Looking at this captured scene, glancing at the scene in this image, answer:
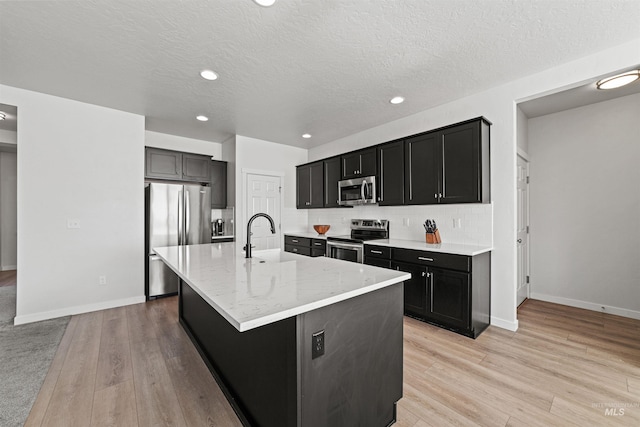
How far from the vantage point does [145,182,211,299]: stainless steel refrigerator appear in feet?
13.1

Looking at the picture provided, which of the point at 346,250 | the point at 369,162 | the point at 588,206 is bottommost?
the point at 346,250

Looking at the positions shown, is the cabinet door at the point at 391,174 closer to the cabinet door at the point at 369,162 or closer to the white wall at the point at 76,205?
the cabinet door at the point at 369,162

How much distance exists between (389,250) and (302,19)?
257 centimetres

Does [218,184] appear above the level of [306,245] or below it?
above

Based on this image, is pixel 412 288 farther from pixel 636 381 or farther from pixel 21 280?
pixel 21 280

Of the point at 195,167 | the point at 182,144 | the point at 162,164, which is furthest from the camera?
the point at 182,144

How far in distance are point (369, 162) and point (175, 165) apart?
3263mm

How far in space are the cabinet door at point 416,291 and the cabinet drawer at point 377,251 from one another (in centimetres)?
21

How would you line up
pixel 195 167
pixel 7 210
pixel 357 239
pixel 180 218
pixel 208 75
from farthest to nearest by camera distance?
pixel 7 210
pixel 195 167
pixel 180 218
pixel 357 239
pixel 208 75

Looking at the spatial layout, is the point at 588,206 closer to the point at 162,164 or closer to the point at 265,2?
the point at 265,2

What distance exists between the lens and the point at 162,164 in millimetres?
4465

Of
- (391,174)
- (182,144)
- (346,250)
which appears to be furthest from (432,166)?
(182,144)

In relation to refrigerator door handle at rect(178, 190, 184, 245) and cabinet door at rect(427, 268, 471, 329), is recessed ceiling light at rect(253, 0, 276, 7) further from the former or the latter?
refrigerator door handle at rect(178, 190, 184, 245)

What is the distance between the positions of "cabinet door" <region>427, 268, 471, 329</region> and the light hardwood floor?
0.47 ft
